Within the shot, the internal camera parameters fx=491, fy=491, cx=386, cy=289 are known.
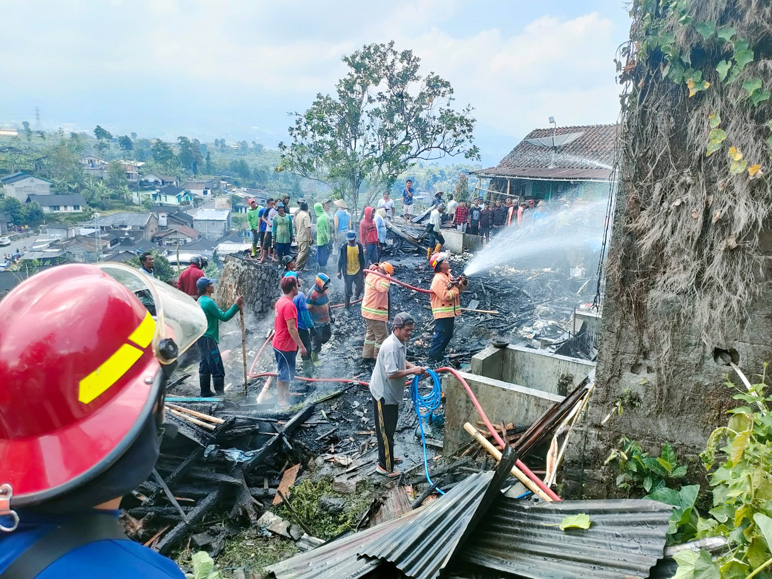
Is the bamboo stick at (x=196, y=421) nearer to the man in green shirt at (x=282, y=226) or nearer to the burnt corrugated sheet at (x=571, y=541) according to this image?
the burnt corrugated sheet at (x=571, y=541)

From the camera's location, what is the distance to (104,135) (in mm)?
85875

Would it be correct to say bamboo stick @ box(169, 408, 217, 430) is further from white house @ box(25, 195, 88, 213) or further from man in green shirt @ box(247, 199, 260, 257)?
white house @ box(25, 195, 88, 213)

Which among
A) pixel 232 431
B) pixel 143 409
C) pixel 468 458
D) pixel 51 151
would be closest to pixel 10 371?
pixel 143 409

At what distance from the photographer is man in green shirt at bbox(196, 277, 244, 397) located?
780 cm

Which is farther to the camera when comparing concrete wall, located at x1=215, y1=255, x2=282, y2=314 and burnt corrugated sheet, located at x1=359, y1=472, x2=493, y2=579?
concrete wall, located at x1=215, y1=255, x2=282, y2=314

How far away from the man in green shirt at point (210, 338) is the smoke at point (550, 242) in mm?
10349

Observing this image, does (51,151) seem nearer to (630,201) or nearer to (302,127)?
(302,127)

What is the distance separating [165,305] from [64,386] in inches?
20.5

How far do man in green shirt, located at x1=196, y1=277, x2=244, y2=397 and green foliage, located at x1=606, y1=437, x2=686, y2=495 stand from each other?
5.79 m

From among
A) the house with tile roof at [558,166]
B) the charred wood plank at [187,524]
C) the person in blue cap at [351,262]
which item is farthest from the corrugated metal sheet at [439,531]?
the house with tile roof at [558,166]

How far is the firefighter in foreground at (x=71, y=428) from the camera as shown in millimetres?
1245

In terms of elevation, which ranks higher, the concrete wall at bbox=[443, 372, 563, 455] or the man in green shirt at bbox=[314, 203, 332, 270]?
the man in green shirt at bbox=[314, 203, 332, 270]

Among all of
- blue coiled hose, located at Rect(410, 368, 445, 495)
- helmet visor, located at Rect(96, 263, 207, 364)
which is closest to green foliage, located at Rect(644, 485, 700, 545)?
blue coiled hose, located at Rect(410, 368, 445, 495)

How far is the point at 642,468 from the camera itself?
423 cm
